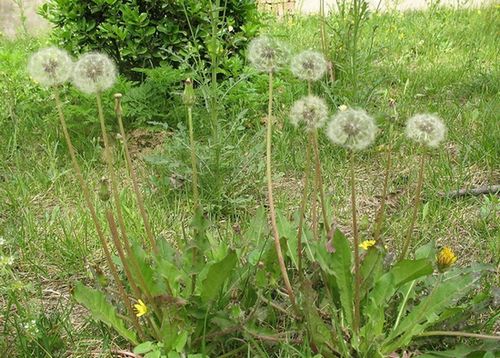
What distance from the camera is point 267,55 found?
5.13ft

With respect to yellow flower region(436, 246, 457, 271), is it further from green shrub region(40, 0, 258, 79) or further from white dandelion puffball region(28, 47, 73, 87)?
green shrub region(40, 0, 258, 79)

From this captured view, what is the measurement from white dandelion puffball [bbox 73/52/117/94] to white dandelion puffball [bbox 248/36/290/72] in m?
0.39

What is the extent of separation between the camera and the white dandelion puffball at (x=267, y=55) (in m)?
1.56

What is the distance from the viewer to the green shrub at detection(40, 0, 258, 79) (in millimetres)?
3389

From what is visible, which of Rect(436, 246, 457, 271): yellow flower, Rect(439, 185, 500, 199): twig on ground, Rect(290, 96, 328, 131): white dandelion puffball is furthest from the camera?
Rect(439, 185, 500, 199): twig on ground

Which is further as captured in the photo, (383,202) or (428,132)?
(383,202)

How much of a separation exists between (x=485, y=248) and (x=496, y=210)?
22 cm

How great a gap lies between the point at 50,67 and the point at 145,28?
2.11 m

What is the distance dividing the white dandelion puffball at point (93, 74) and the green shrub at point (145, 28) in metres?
1.92

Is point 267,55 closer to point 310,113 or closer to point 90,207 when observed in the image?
point 310,113

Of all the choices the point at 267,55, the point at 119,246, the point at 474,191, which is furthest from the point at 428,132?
the point at 474,191

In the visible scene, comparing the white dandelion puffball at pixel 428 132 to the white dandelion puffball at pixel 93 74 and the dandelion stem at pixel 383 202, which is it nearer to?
the dandelion stem at pixel 383 202

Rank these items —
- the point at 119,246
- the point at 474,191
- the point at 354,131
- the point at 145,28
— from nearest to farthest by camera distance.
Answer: the point at 354,131 → the point at 119,246 → the point at 474,191 → the point at 145,28

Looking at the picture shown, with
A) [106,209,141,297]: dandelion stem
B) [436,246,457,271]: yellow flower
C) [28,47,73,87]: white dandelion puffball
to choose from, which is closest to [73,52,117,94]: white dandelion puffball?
[28,47,73,87]: white dandelion puffball
